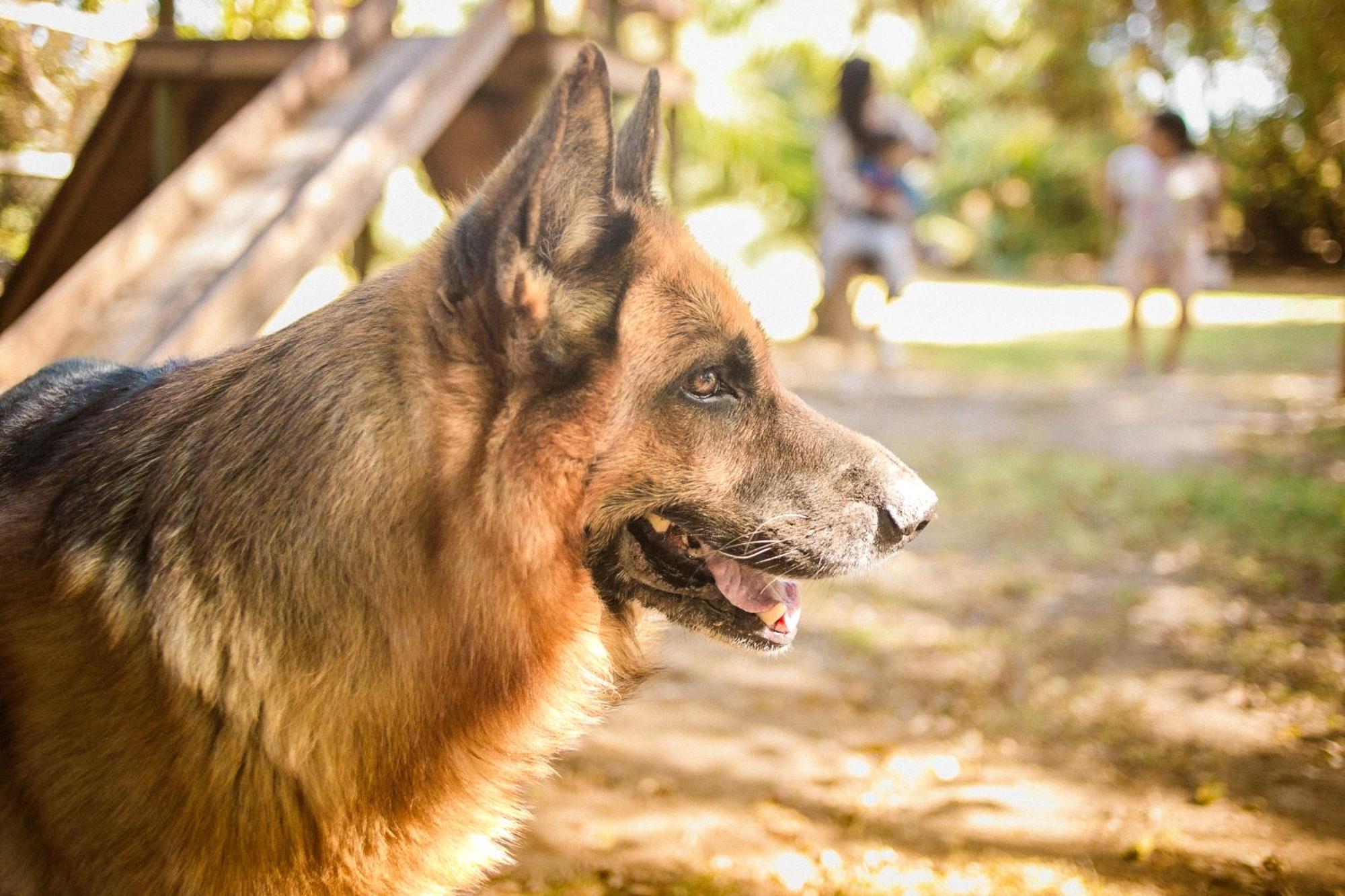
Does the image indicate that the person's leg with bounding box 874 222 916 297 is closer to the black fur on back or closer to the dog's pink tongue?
the dog's pink tongue

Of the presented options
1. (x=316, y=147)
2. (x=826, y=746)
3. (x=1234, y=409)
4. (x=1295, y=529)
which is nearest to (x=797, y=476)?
(x=826, y=746)

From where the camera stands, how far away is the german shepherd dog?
193 centimetres

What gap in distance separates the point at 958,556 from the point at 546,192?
186 inches

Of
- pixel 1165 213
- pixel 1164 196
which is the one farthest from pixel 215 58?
pixel 1165 213

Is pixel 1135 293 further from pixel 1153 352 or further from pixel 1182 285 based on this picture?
pixel 1153 352

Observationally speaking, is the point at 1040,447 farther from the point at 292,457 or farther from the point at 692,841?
the point at 292,457

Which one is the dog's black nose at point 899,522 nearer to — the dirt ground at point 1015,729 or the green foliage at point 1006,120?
the dirt ground at point 1015,729

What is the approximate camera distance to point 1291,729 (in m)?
3.89

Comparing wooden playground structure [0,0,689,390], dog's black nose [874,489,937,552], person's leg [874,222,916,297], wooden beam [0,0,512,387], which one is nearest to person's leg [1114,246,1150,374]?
person's leg [874,222,916,297]

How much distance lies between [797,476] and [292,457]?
116 cm

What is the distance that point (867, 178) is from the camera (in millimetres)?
9578

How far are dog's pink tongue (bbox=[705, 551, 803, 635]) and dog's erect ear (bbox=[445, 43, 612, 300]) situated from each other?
0.88 m

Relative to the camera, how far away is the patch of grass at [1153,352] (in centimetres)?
1110

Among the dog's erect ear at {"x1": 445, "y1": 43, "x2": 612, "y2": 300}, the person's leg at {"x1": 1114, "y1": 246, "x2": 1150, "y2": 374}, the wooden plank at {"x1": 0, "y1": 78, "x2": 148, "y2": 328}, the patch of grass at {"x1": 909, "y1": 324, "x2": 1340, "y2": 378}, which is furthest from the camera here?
the patch of grass at {"x1": 909, "y1": 324, "x2": 1340, "y2": 378}
